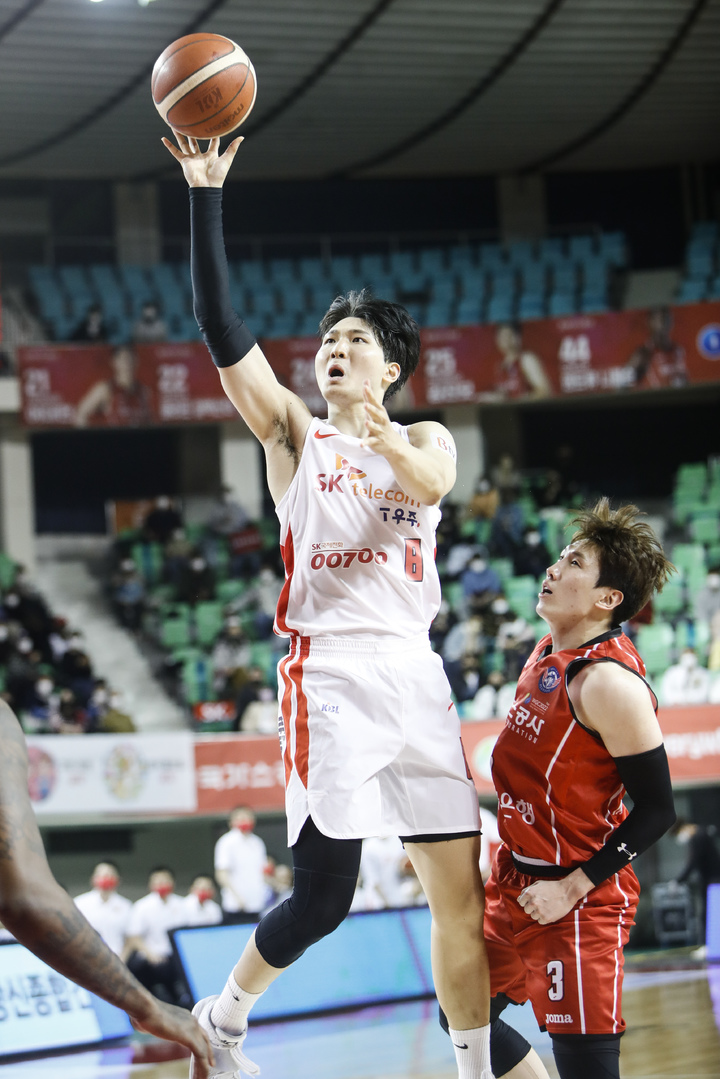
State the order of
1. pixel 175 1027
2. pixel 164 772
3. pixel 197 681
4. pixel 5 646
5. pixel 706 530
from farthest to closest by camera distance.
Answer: pixel 706 530, pixel 197 681, pixel 5 646, pixel 164 772, pixel 175 1027

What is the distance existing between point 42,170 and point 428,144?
6216mm

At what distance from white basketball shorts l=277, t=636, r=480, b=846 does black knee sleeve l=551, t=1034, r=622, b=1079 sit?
60 cm

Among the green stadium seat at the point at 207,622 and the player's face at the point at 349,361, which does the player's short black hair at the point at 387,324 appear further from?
the green stadium seat at the point at 207,622

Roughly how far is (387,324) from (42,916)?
209 centimetres

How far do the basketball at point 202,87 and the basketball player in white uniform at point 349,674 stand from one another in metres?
0.08

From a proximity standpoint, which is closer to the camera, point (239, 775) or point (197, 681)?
point (239, 775)

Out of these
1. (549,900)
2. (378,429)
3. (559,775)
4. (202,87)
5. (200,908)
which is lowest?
(200,908)

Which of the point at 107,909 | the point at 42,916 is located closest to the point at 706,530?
the point at 107,909

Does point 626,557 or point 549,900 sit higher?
point 626,557

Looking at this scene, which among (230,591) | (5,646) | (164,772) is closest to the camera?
(164,772)

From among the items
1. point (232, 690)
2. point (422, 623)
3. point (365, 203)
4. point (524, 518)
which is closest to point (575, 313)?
point (524, 518)

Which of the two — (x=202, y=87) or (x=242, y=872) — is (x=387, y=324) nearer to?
(x=202, y=87)

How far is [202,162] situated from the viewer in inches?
128

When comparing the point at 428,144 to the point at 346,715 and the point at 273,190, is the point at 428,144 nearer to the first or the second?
the point at 273,190
